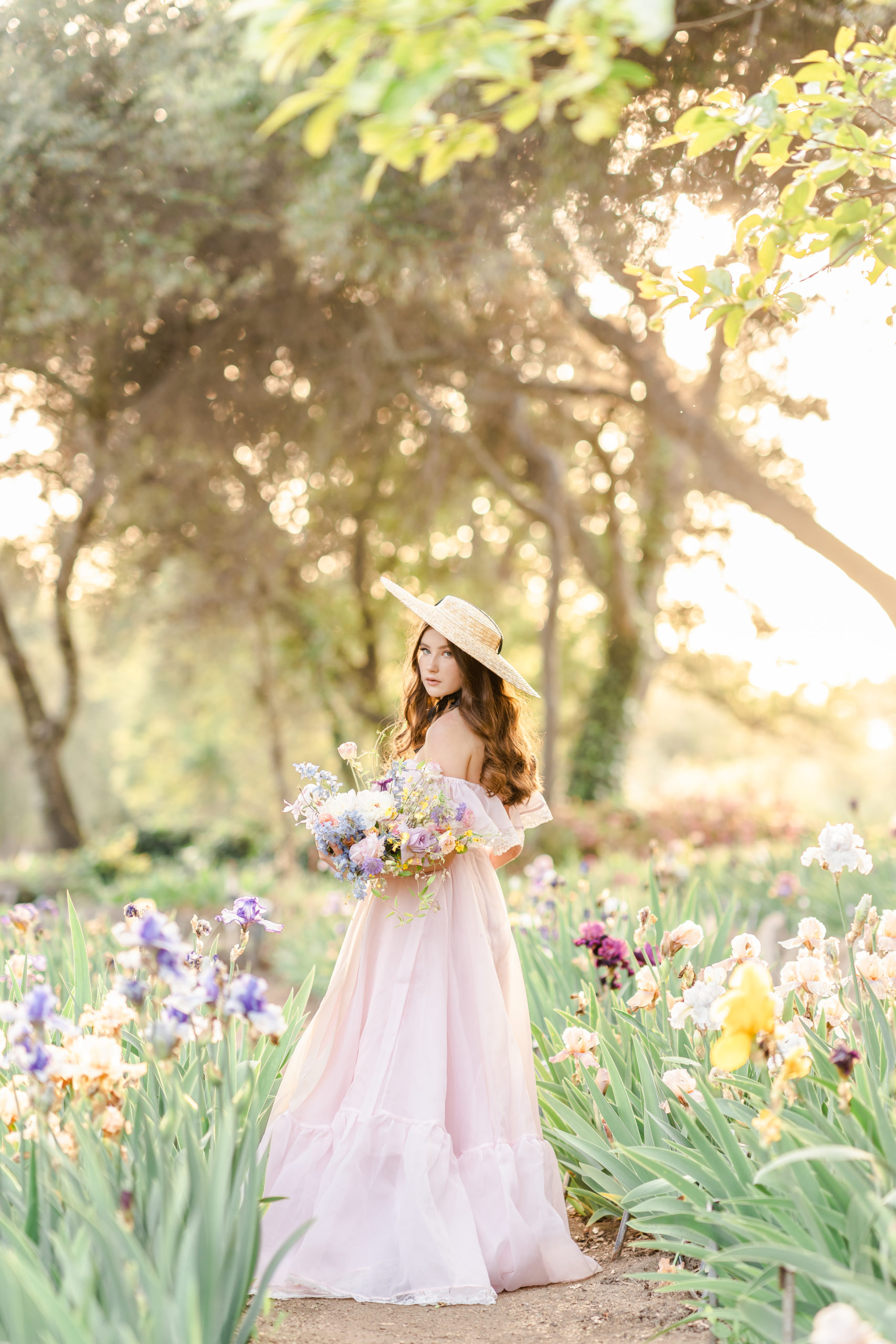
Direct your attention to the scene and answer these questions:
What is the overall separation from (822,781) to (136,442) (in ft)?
117

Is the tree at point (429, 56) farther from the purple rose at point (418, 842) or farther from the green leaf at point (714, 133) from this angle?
the purple rose at point (418, 842)

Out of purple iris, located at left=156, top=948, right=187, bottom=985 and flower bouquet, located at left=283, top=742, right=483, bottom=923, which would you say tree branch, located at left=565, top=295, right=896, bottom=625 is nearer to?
flower bouquet, located at left=283, top=742, right=483, bottom=923

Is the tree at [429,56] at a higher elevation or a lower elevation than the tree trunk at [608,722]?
lower

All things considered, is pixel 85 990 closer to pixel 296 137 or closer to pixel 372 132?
pixel 372 132

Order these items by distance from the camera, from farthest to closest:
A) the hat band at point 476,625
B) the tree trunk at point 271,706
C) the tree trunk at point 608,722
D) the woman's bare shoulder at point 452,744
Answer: the tree trunk at point 608,722
the tree trunk at point 271,706
the hat band at point 476,625
the woman's bare shoulder at point 452,744

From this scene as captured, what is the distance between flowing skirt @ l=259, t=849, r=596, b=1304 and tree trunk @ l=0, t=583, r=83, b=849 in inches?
422

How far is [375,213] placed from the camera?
6371mm

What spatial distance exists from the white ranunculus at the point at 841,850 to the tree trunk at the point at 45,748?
38.0 feet

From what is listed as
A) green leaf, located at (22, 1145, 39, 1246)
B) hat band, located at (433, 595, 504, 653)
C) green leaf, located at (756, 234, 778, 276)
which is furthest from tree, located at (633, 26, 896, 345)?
green leaf, located at (22, 1145, 39, 1246)

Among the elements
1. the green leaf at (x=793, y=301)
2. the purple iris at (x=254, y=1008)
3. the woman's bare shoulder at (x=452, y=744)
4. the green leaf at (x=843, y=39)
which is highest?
the green leaf at (x=843, y=39)

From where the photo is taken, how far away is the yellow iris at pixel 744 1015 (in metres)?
1.82

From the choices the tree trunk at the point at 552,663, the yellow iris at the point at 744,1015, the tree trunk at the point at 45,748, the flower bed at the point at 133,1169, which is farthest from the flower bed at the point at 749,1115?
the tree trunk at the point at 45,748

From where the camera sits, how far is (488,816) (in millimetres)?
2930

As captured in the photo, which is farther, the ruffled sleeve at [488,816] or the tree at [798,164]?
the ruffled sleeve at [488,816]
